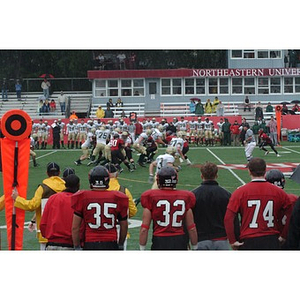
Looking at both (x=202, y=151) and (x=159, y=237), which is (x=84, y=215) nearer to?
(x=159, y=237)

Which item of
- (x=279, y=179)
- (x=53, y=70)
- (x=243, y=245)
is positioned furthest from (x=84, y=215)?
(x=53, y=70)

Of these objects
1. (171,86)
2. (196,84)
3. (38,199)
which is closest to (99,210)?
(38,199)

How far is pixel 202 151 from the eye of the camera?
2872 cm

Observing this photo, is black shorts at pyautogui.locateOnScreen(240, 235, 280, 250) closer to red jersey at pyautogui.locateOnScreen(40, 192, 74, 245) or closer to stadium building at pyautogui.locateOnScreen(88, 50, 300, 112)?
red jersey at pyautogui.locateOnScreen(40, 192, 74, 245)

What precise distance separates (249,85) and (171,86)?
5064 mm

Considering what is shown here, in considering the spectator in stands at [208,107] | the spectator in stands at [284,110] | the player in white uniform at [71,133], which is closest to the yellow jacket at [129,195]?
the player in white uniform at [71,133]

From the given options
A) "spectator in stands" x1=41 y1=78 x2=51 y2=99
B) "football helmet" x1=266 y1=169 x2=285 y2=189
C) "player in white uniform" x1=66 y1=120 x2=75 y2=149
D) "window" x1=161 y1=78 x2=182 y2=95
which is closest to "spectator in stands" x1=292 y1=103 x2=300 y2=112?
"window" x1=161 y1=78 x2=182 y2=95

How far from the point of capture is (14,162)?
783 cm

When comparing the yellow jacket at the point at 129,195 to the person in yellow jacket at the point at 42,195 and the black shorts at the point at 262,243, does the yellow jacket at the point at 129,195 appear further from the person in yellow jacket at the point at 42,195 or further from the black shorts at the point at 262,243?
the black shorts at the point at 262,243

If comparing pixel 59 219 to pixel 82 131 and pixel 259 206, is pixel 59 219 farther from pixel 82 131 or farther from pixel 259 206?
pixel 82 131

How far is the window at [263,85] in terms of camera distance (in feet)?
144

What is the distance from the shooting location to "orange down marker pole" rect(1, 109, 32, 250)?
25.7 ft

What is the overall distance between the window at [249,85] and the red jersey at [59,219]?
37539 millimetres

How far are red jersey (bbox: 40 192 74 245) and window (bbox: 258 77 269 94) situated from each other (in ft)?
124
